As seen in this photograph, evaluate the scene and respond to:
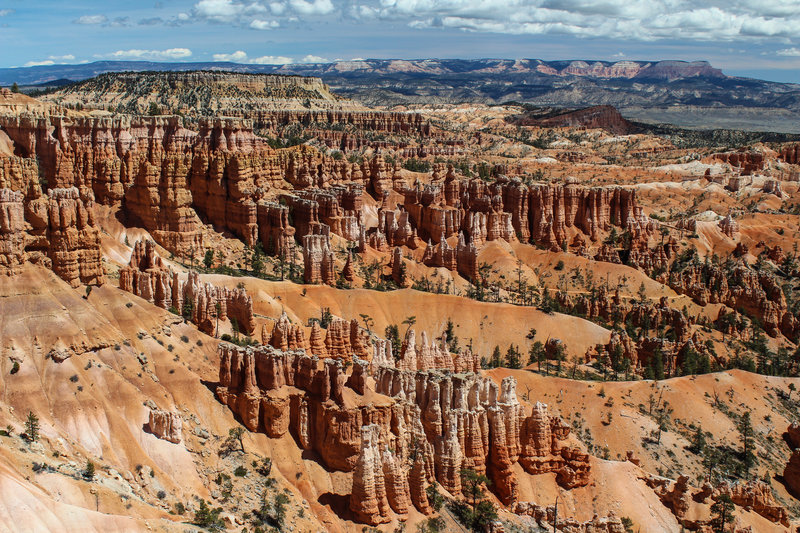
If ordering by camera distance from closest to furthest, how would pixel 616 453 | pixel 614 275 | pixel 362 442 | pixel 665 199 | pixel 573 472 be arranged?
pixel 362 442, pixel 573 472, pixel 616 453, pixel 614 275, pixel 665 199

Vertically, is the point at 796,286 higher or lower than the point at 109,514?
lower

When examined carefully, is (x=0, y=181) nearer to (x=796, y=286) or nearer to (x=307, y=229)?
(x=307, y=229)

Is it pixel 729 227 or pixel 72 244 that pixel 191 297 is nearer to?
pixel 72 244

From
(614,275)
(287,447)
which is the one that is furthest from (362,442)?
(614,275)

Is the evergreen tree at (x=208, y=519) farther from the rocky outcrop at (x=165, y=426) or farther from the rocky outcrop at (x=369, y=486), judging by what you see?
the rocky outcrop at (x=369, y=486)

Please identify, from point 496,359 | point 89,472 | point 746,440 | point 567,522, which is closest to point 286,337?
point 567,522

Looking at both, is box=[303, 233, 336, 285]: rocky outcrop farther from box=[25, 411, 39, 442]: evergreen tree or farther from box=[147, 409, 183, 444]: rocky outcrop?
box=[25, 411, 39, 442]: evergreen tree

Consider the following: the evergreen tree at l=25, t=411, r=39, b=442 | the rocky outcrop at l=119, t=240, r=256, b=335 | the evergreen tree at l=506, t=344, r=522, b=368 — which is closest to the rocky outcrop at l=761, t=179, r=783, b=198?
the evergreen tree at l=506, t=344, r=522, b=368
